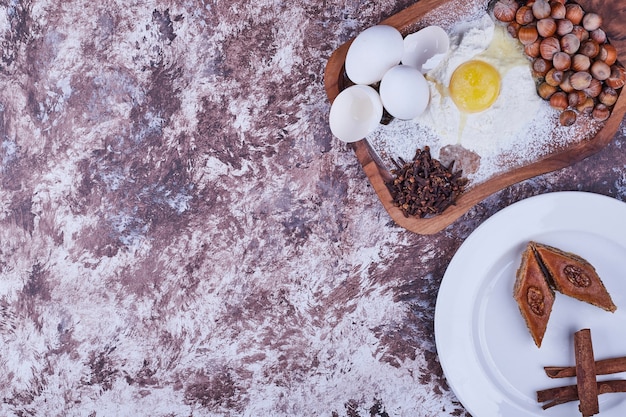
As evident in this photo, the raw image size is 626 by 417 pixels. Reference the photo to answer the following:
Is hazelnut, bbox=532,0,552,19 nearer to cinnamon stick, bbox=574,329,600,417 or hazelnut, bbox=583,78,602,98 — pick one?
hazelnut, bbox=583,78,602,98

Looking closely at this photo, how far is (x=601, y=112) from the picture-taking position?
1.13 m

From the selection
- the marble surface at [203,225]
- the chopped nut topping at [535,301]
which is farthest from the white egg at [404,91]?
the chopped nut topping at [535,301]

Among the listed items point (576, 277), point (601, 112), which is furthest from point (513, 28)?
point (576, 277)

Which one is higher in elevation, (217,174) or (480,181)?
(217,174)

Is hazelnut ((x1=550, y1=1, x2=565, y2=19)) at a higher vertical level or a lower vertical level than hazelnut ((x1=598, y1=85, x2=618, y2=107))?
higher

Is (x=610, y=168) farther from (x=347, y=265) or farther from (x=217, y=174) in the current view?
(x=217, y=174)

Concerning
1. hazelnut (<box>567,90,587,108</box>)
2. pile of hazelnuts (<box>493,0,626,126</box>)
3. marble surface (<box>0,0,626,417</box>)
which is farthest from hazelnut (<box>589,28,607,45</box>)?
marble surface (<box>0,0,626,417</box>)

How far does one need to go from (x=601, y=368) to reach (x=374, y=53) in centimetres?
77

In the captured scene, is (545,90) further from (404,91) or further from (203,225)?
(203,225)

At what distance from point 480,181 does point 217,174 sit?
1.81 feet

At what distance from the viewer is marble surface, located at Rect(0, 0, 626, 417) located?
124cm

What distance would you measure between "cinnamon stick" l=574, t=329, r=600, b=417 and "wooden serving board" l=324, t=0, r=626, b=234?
0.35 meters

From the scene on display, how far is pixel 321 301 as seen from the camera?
4.10 feet

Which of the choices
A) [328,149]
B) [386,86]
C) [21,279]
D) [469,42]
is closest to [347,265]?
[328,149]
